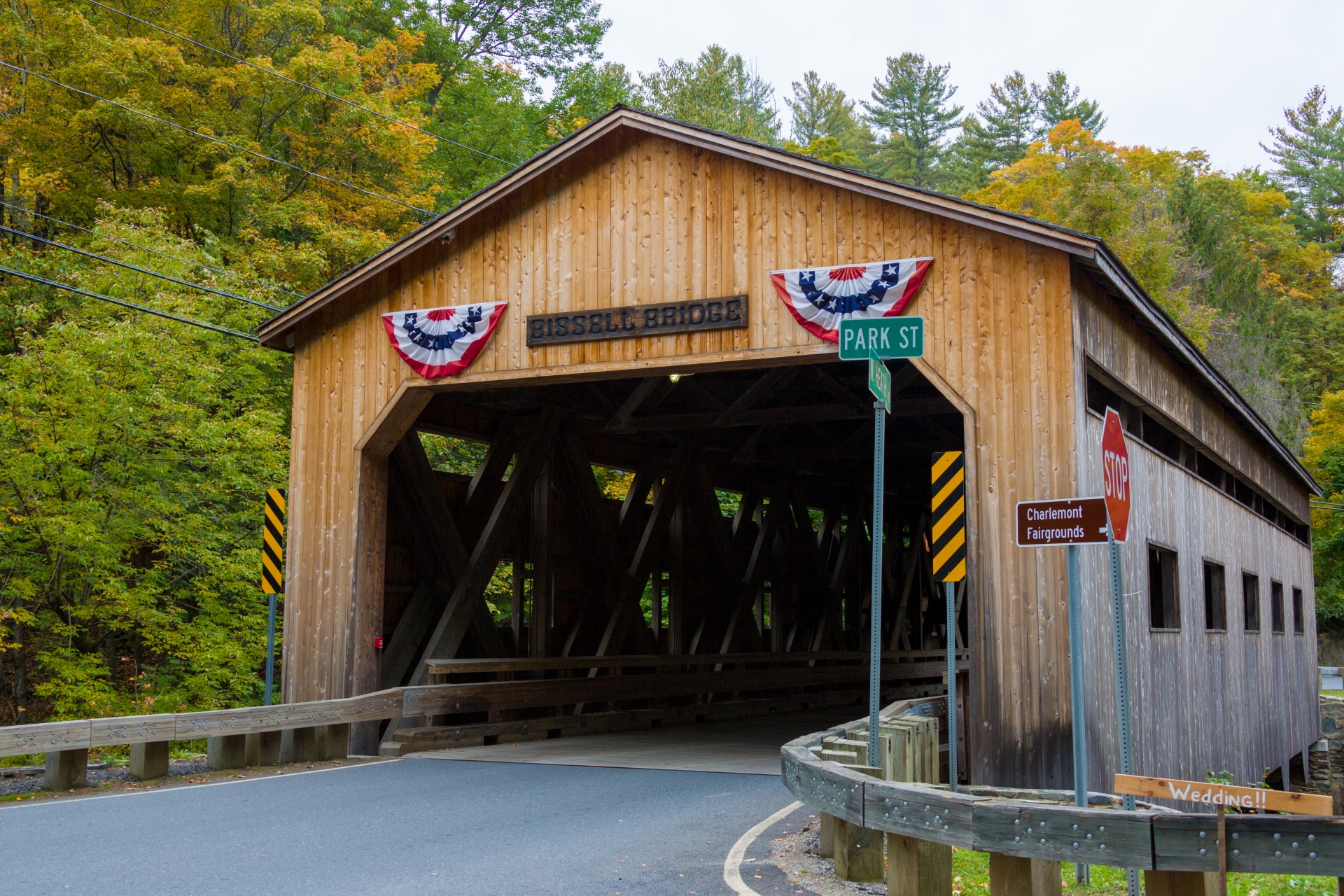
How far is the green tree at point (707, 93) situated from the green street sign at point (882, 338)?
100ft

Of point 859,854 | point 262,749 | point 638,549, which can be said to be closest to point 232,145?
point 638,549

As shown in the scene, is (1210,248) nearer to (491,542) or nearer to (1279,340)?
(1279,340)

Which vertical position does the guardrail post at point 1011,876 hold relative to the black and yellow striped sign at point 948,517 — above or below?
below

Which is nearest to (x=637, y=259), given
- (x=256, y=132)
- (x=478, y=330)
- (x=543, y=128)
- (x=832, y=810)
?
(x=478, y=330)

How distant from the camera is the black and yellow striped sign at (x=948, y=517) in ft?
27.5

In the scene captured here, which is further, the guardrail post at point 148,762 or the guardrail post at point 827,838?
the guardrail post at point 148,762

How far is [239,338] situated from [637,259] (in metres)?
9.64

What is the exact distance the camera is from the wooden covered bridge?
395 inches

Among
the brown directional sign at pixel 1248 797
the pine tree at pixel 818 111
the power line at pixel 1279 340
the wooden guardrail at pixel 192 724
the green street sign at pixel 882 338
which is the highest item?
the pine tree at pixel 818 111

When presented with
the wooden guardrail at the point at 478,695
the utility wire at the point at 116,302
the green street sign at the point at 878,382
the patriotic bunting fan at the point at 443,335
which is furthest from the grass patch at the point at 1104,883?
the utility wire at the point at 116,302

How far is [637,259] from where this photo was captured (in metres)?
11.9

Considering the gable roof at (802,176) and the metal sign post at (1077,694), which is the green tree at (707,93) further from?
the metal sign post at (1077,694)

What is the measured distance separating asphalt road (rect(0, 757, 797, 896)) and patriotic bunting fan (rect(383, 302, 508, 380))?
4.17 meters

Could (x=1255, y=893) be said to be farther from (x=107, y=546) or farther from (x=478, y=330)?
(x=107, y=546)
